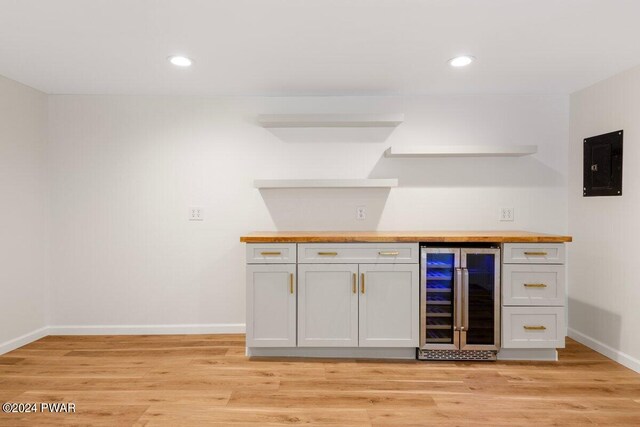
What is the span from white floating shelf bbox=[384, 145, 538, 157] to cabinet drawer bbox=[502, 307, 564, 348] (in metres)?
1.27

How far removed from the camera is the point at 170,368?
2.55 metres

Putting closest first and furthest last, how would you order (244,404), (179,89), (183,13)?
(183,13), (244,404), (179,89)

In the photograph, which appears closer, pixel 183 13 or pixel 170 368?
pixel 183 13

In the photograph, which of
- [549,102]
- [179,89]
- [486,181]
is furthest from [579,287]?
[179,89]

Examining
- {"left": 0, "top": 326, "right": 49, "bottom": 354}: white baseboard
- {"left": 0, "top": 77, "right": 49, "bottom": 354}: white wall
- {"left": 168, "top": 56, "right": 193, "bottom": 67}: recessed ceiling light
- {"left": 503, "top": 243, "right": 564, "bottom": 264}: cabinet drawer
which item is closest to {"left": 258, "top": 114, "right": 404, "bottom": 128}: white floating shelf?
{"left": 168, "top": 56, "right": 193, "bottom": 67}: recessed ceiling light

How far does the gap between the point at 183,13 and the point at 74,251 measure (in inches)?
98.0

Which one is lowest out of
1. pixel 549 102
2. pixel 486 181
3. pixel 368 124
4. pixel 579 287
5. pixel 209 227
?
pixel 579 287

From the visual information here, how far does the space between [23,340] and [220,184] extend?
6.89 feet

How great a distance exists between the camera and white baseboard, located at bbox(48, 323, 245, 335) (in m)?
3.24

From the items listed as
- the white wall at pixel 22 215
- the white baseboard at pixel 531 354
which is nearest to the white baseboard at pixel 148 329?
the white wall at pixel 22 215

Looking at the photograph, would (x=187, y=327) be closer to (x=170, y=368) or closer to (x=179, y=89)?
(x=170, y=368)

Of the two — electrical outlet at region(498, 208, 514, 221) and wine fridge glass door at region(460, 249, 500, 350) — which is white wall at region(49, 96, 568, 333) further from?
wine fridge glass door at region(460, 249, 500, 350)

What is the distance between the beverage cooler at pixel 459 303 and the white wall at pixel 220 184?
659 millimetres

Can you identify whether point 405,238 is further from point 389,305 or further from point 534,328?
point 534,328
